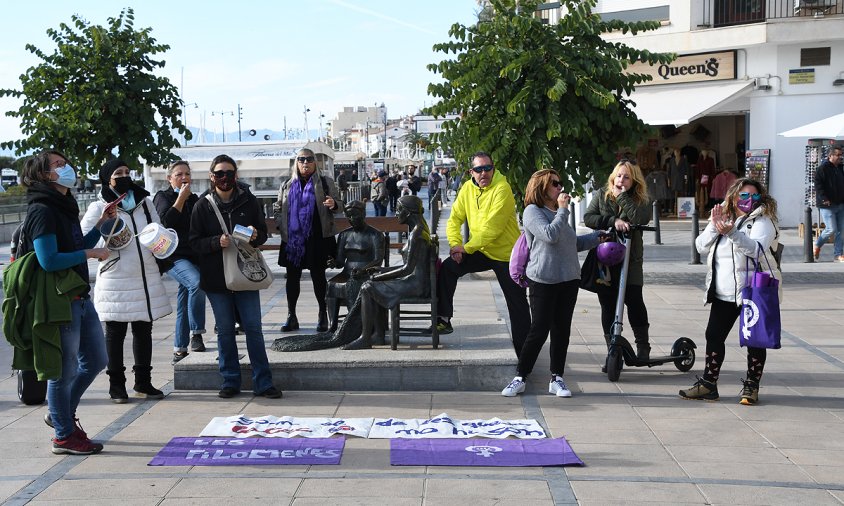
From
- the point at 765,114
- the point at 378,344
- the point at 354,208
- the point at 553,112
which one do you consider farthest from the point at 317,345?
the point at 765,114

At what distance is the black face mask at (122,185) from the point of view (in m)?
6.97

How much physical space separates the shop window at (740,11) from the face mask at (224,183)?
62.0 feet

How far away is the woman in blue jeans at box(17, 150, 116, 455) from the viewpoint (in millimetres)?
5547

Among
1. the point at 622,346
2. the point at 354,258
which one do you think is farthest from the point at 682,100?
the point at 622,346

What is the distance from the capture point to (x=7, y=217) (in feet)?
85.5

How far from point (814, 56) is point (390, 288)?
17.7 m

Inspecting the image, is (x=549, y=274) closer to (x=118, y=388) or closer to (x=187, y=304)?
(x=118, y=388)

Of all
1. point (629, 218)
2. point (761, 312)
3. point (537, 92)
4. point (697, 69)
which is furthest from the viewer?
point (697, 69)

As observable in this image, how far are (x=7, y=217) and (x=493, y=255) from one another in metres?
21.6

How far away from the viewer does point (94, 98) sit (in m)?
14.8

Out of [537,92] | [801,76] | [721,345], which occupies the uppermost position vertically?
[801,76]

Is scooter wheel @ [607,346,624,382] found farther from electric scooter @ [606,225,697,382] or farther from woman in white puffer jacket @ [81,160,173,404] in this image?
woman in white puffer jacket @ [81,160,173,404]

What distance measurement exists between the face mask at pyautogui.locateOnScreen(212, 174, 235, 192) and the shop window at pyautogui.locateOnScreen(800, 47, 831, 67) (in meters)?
18.4

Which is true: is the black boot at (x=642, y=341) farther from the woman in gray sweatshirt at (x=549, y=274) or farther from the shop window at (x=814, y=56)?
the shop window at (x=814, y=56)
